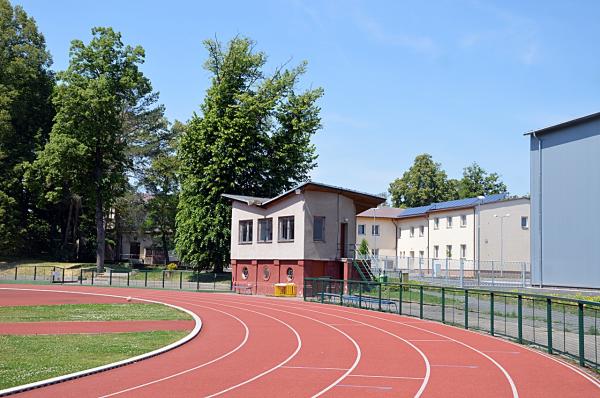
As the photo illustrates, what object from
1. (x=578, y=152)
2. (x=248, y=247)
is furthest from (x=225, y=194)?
(x=578, y=152)

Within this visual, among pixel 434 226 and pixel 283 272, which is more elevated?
pixel 434 226

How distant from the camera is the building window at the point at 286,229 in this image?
144ft

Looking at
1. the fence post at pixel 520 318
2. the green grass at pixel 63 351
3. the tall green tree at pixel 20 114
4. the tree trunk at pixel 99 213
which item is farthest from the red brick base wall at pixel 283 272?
the tall green tree at pixel 20 114

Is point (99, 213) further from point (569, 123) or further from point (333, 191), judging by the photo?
point (569, 123)

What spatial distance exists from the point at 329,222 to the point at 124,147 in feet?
105

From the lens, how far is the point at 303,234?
139ft

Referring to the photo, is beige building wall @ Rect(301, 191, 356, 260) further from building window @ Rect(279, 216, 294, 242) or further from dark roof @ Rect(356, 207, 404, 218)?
dark roof @ Rect(356, 207, 404, 218)

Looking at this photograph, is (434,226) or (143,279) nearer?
(143,279)

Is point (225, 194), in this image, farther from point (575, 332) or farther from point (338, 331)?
point (575, 332)

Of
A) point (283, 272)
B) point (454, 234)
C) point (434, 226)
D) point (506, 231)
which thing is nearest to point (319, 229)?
point (283, 272)

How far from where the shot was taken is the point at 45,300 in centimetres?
3494

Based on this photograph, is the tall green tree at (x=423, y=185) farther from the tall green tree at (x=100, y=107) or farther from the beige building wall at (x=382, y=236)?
the tall green tree at (x=100, y=107)

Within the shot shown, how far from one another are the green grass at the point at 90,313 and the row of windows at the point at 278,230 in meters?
14.0

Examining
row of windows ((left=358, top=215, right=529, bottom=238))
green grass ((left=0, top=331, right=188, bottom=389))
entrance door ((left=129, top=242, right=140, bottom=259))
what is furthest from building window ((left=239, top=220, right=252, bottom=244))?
entrance door ((left=129, top=242, right=140, bottom=259))
